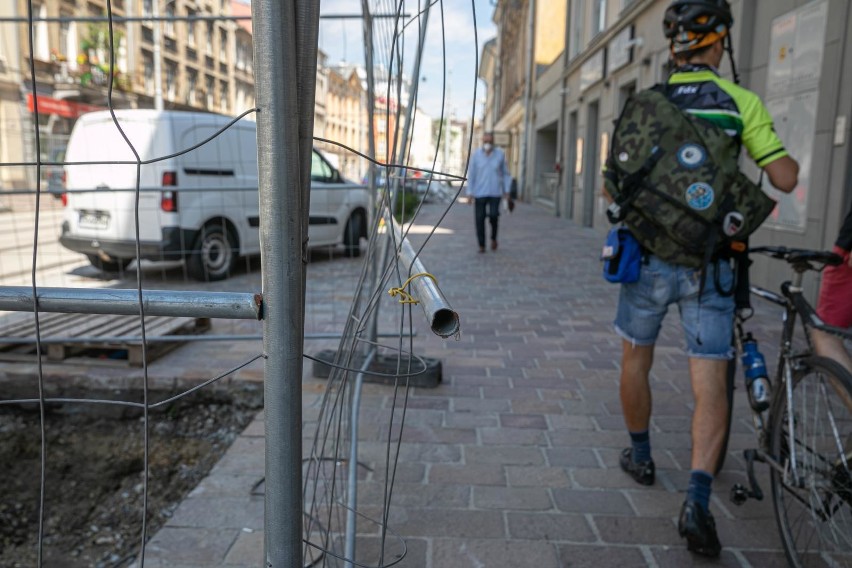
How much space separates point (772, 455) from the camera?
7.98 feet

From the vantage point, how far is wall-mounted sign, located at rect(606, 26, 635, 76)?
40.1ft

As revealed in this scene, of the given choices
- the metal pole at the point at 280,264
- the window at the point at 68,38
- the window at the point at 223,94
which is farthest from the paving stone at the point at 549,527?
the window at the point at 223,94

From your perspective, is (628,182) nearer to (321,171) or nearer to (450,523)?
(450,523)

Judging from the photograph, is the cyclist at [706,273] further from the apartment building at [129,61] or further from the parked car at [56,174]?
the apartment building at [129,61]

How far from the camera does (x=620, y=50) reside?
1283cm

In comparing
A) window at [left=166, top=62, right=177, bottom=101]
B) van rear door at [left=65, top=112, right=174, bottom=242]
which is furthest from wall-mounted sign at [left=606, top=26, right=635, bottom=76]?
window at [left=166, top=62, right=177, bottom=101]

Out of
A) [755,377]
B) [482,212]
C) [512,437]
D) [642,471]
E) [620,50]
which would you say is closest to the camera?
[755,377]

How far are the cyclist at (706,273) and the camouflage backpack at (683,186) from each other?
0.21 ft

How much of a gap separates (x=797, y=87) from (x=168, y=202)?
6518 millimetres

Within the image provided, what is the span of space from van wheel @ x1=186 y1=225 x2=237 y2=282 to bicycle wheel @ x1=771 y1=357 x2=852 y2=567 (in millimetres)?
6612

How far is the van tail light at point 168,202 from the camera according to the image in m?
7.55

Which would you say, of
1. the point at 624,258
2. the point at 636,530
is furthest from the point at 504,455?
the point at 624,258

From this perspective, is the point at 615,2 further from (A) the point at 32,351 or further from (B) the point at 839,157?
(A) the point at 32,351

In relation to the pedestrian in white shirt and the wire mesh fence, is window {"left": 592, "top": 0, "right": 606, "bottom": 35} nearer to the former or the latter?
the pedestrian in white shirt
